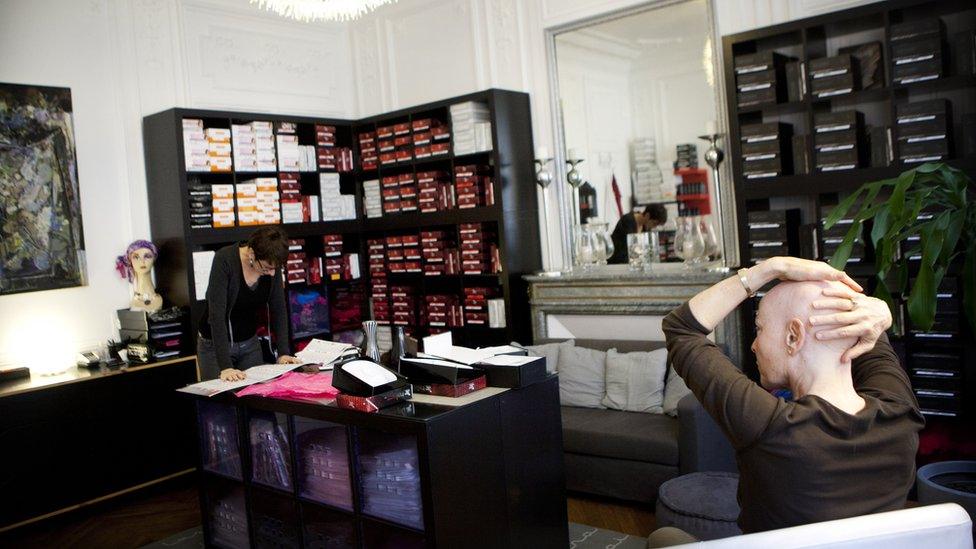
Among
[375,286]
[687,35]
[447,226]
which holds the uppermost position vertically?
[687,35]

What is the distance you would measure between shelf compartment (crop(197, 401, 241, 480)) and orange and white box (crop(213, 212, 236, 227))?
231 centimetres

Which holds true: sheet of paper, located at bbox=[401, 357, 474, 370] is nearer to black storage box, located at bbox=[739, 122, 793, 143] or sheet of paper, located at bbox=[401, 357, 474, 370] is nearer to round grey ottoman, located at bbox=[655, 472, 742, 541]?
round grey ottoman, located at bbox=[655, 472, 742, 541]

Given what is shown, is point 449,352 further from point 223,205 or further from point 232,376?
point 223,205

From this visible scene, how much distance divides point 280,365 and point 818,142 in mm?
3141

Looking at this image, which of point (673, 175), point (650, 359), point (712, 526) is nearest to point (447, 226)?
point (673, 175)

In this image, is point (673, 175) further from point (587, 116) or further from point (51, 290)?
point (51, 290)

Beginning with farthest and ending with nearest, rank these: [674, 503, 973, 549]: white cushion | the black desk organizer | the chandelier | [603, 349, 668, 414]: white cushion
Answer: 1. [603, 349, 668, 414]: white cushion
2. the chandelier
3. the black desk organizer
4. [674, 503, 973, 549]: white cushion

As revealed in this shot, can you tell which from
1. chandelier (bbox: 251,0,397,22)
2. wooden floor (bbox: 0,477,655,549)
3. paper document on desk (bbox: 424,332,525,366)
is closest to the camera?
paper document on desk (bbox: 424,332,525,366)

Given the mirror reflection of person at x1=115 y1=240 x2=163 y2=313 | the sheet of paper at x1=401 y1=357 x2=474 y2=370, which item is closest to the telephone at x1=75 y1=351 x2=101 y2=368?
the mirror reflection of person at x1=115 y1=240 x2=163 y2=313

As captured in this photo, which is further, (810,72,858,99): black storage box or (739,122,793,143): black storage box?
(739,122,793,143): black storage box

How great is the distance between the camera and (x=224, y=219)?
5.86 m

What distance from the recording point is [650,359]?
4.82 m

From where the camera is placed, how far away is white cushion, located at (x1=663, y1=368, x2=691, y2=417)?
14.8 ft

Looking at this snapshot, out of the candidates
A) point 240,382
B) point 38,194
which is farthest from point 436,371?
point 38,194
